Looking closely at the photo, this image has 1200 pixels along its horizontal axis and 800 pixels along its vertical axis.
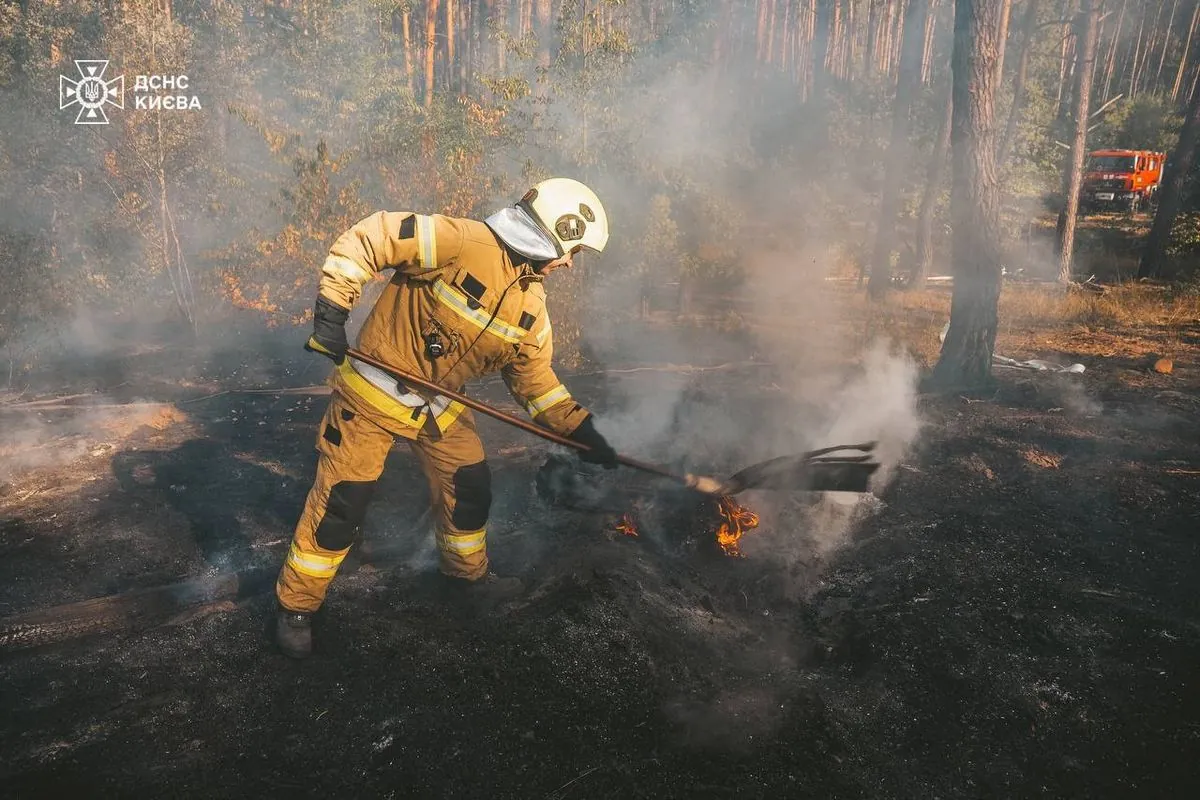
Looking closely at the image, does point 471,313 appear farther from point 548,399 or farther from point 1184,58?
point 1184,58

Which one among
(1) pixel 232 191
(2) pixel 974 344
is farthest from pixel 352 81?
(2) pixel 974 344

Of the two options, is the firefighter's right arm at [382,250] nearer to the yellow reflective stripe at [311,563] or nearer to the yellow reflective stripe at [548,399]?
the yellow reflective stripe at [548,399]

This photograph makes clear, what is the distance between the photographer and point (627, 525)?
4.64m

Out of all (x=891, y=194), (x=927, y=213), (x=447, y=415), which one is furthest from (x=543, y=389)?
(x=927, y=213)

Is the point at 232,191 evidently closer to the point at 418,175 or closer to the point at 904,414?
the point at 418,175

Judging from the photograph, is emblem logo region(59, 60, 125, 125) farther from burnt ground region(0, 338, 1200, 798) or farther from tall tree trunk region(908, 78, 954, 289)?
tall tree trunk region(908, 78, 954, 289)

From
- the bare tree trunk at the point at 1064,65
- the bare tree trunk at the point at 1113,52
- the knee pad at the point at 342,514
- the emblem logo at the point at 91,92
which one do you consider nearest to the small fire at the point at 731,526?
the knee pad at the point at 342,514

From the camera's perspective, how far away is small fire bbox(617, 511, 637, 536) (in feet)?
15.1

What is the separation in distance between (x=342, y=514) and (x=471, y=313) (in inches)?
43.8

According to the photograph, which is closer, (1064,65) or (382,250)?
(382,250)

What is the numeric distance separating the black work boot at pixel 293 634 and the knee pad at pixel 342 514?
34 cm

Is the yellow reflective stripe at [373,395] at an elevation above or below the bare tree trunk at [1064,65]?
below

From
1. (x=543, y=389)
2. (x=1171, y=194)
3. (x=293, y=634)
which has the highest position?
(x=1171, y=194)

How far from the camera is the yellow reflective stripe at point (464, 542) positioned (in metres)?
3.83
